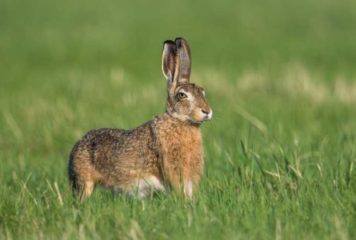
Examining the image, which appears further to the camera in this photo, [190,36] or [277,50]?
[190,36]

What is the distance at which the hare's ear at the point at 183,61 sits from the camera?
7090mm

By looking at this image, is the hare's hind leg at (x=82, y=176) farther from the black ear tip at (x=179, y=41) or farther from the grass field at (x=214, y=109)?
the black ear tip at (x=179, y=41)

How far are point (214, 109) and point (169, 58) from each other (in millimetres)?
3850

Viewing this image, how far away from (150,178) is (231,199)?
881mm

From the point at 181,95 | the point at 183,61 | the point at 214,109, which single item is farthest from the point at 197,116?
the point at 214,109

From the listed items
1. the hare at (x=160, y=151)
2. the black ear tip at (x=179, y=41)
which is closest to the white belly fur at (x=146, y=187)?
the hare at (x=160, y=151)

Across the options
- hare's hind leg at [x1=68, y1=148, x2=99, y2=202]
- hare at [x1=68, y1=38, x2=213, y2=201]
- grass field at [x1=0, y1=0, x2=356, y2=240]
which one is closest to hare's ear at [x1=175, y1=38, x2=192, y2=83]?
hare at [x1=68, y1=38, x2=213, y2=201]

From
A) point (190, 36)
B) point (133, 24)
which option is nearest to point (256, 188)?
point (190, 36)

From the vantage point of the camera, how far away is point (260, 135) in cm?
914

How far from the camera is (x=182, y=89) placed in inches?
270

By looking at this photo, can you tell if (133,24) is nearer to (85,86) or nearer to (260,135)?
(85,86)

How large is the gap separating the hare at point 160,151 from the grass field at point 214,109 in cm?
18

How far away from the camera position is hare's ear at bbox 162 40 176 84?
714 centimetres

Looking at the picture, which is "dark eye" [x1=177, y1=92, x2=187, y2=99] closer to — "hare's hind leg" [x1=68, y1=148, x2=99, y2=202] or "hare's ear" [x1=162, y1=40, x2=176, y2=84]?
"hare's ear" [x1=162, y1=40, x2=176, y2=84]
